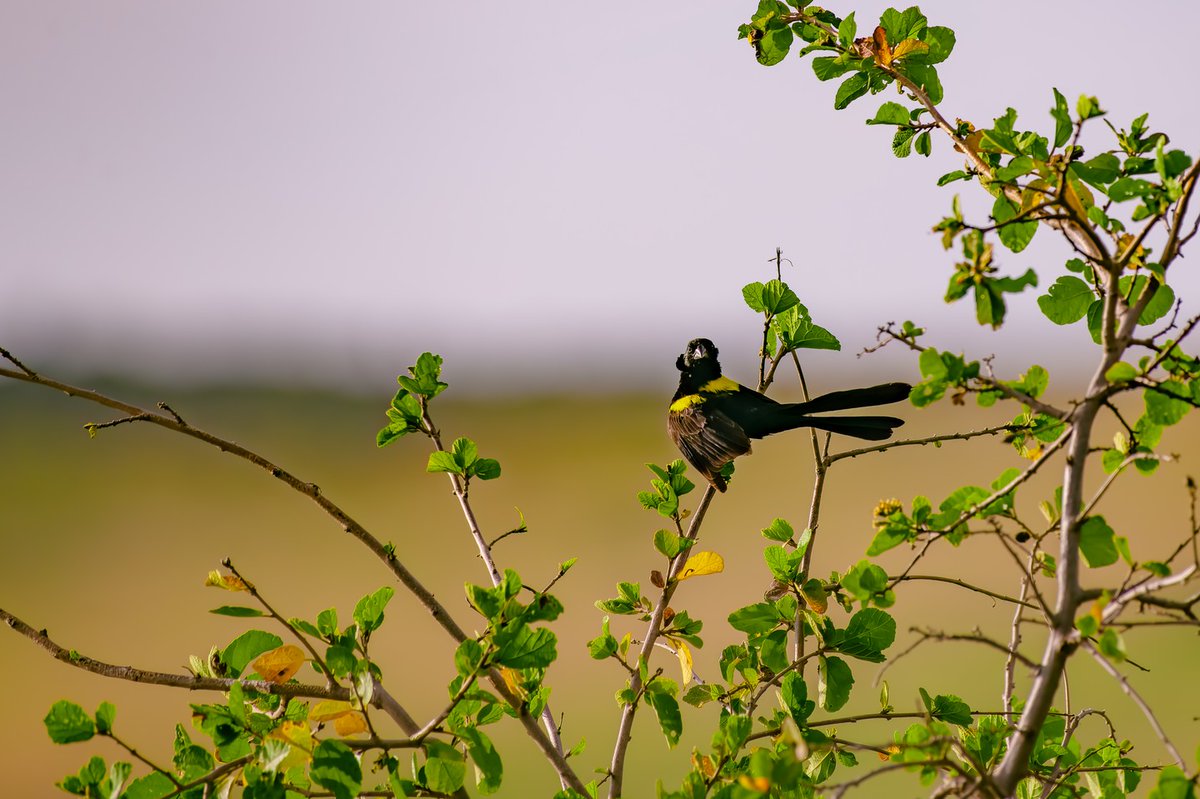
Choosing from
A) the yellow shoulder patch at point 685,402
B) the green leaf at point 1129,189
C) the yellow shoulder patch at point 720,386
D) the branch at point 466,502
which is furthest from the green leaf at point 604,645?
the yellow shoulder patch at point 720,386

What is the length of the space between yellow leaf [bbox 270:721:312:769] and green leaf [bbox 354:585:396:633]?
31cm

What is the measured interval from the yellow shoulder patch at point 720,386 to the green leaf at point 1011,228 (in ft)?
11.2

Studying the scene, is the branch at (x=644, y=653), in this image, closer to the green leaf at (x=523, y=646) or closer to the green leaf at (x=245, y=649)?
the green leaf at (x=523, y=646)

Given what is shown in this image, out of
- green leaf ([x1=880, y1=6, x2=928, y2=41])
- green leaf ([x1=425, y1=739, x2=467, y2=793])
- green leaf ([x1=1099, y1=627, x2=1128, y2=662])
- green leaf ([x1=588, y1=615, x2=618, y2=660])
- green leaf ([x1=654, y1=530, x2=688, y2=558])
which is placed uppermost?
green leaf ([x1=880, y1=6, x2=928, y2=41])

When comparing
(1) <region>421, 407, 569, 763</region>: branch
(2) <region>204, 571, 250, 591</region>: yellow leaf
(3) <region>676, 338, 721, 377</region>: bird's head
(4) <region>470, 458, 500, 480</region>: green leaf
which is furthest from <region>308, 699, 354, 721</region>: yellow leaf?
(3) <region>676, 338, 721, 377</region>: bird's head

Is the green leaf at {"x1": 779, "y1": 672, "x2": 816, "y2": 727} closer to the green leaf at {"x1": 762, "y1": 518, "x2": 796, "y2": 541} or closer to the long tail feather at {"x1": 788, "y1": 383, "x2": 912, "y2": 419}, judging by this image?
the green leaf at {"x1": 762, "y1": 518, "x2": 796, "y2": 541}

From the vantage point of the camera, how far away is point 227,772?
2.16 m

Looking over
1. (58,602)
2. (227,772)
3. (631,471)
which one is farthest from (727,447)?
→ (631,471)

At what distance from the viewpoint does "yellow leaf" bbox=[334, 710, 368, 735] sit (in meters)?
2.34

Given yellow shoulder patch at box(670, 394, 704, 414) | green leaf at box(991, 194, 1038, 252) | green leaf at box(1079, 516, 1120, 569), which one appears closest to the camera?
green leaf at box(1079, 516, 1120, 569)

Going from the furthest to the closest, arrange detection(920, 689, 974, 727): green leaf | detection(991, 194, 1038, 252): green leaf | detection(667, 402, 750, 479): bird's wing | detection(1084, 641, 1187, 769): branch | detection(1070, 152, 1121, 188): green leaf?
detection(667, 402, 750, 479): bird's wing → detection(920, 689, 974, 727): green leaf → detection(991, 194, 1038, 252): green leaf → detection(1070, 152, 1121, 188): green leaf → detection(1084, 641, 1187, 769): branch

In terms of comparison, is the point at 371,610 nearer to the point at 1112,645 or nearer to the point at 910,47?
the point at 1112,645

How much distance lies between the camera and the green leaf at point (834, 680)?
112 inches

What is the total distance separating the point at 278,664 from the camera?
2482mm
